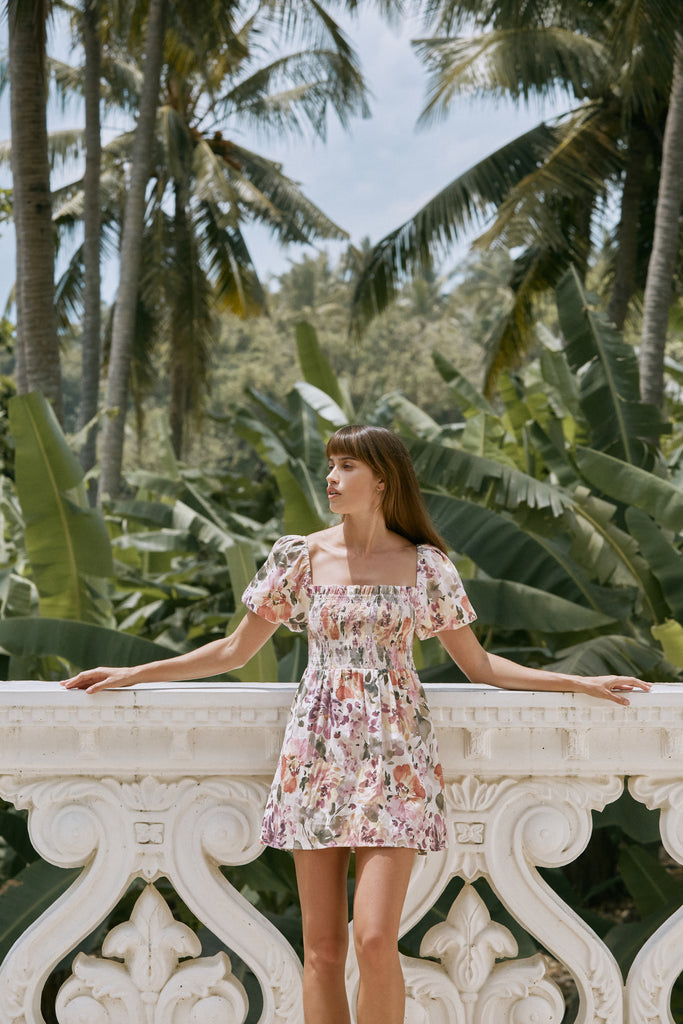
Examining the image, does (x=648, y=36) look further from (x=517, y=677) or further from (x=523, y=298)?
(x=517, y=677)

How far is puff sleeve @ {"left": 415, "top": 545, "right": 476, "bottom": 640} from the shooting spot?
7.63 ft

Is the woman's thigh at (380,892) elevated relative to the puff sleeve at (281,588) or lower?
lower

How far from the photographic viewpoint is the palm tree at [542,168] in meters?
14.5

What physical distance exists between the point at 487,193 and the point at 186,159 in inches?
363

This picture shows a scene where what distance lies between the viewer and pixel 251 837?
221cm

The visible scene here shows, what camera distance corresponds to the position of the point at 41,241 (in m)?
8.48

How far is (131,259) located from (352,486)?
11315 millimetres

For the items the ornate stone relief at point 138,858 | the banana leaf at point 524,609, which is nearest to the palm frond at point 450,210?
the banana leaf at point 524,609

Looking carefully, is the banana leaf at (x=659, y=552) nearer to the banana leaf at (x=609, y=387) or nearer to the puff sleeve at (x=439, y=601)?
the banana leaf at (x=609, y=387)

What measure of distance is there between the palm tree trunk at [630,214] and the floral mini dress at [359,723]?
42.4 feet

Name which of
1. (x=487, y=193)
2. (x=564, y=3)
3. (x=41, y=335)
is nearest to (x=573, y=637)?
(x=41, y=335)

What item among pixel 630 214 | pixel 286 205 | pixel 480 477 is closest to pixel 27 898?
pixel 480 477

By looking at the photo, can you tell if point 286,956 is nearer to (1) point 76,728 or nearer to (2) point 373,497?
(1) point 76,728

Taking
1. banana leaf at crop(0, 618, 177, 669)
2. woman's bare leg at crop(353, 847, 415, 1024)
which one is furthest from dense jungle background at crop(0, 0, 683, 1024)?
woman's bare leg at crop(353, 847, 415, 1024)
